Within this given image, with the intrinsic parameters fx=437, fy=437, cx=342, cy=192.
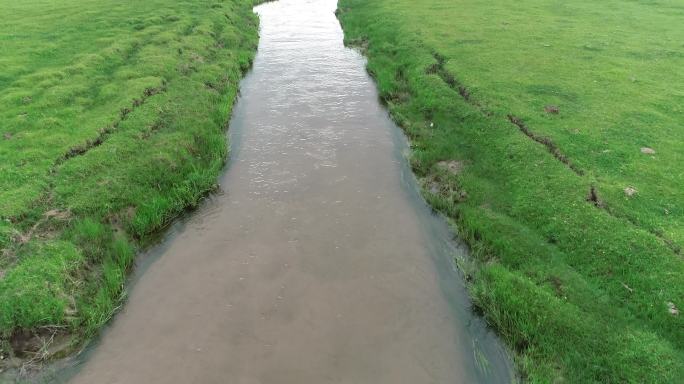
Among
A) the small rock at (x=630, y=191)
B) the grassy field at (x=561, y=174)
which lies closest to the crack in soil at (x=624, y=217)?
the grassy field at (x=561, y=174)

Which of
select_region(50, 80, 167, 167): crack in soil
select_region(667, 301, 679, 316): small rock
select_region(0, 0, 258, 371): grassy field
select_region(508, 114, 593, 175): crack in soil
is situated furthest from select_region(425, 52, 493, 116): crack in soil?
select_region(50, 80, 167, 167): crack in soil

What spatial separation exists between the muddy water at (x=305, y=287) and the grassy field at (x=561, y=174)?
1.34 m

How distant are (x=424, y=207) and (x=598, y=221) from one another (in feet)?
20.4

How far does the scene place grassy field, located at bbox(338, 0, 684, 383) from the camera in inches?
471

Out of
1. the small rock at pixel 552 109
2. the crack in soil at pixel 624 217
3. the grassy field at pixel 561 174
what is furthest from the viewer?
the small rock at pixel 552 109

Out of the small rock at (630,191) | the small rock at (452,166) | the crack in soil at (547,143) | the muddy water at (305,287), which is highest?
the crack in soil at (547,143)

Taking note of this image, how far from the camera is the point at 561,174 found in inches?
681

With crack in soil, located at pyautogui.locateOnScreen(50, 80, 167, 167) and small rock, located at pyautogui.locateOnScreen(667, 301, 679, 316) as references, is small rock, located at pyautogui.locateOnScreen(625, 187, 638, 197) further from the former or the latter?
crack in soil, located at pyautogui.locateOnScreen(50, 80, 167, 167)

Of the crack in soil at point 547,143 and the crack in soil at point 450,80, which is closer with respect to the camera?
the crack in soil at point 547,143

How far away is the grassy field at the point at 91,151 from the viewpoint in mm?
12734

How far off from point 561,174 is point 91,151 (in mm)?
19413

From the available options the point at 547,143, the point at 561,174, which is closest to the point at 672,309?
the point at 561,174

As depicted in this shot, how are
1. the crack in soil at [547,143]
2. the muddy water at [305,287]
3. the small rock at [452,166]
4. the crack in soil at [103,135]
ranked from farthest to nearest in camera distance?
the small rock at [452,166] < the crack in soil at [103,135] < the crack in soil at [547,143] < the muddy water at [305,287]

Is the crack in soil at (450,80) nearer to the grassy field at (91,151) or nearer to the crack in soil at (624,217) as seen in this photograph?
the crack in soil at (624,217)
